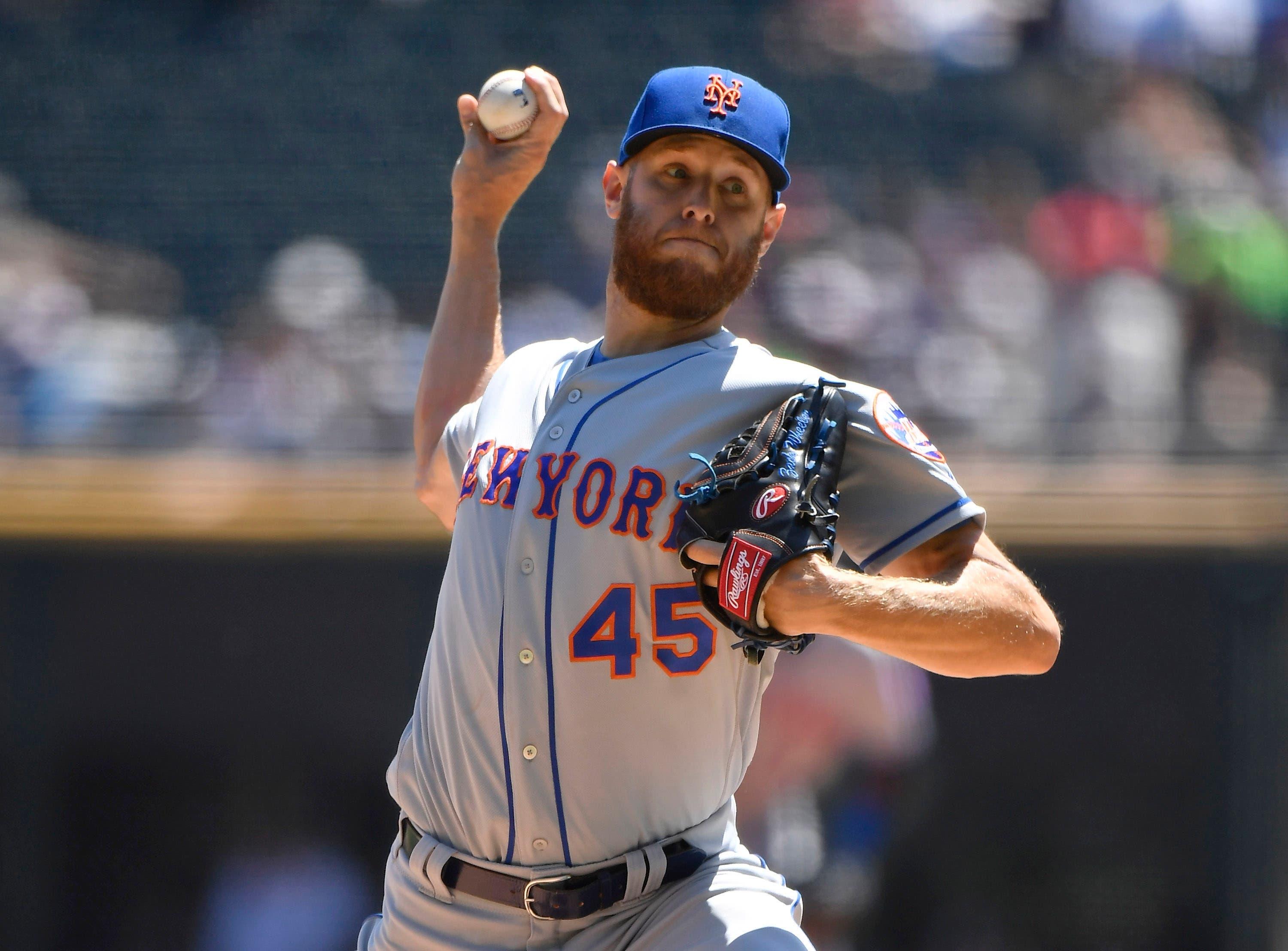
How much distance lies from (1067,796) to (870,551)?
4709 mm

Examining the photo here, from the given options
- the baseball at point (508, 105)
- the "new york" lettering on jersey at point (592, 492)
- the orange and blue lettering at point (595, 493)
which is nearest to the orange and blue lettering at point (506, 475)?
the "new york" lettering on jersey at point (592, 492)

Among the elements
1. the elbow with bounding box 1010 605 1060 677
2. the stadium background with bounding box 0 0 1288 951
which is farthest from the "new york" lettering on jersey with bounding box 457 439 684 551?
the stadium background with bounding box 0 0 1288 951

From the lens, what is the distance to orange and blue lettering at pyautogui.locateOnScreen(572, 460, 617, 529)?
5.97ft

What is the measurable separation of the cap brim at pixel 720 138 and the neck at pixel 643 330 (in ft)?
0.64

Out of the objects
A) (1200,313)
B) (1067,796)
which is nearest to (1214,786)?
(1067,796)

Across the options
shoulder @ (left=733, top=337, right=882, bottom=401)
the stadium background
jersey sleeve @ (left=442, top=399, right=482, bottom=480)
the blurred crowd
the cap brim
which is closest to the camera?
shoulder @ (left=733, top=337, right=882, bottom=401)

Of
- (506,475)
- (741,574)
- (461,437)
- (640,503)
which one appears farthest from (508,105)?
(741,574)

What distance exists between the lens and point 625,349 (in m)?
2.05

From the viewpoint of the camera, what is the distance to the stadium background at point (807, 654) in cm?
572

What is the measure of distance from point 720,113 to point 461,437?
0.63 metres

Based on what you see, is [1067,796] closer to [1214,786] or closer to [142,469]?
[1214,786]

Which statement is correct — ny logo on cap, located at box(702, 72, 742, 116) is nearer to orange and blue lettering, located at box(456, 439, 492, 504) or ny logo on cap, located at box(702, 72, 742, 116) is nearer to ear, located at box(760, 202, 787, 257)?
ear, located at box(760, 202, 787, 257)

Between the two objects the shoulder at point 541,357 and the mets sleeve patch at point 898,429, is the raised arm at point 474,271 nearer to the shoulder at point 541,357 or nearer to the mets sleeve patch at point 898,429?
the shoulder at point 541,357

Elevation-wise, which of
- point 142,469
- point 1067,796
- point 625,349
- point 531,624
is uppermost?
point 625,349
